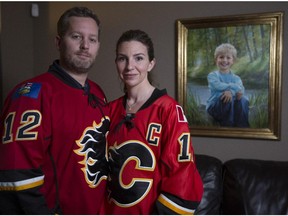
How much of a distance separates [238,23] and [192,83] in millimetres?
608

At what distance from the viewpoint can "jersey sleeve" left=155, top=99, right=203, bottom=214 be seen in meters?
1.20

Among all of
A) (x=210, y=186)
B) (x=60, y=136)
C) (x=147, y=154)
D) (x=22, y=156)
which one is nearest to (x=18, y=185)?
(x=22, y=156)

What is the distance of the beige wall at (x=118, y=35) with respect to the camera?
2.43 meters

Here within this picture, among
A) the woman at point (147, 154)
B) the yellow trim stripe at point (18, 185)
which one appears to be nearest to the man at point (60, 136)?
the yellow trim stripe at point (18, 185)

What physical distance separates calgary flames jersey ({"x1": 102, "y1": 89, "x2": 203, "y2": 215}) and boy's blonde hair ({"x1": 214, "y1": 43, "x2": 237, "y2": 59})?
135cm

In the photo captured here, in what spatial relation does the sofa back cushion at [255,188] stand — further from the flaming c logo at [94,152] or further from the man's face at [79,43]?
the man's face at [79,43]

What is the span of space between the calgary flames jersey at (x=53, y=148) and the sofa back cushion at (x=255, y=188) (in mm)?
1039

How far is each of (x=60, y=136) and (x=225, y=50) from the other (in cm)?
171

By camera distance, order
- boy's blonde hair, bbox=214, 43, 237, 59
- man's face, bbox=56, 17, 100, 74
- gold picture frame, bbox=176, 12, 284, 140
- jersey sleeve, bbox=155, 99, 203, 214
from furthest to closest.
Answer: boy's blonde hair, bbox=214, 43, 237, 59, gold picture frame, bbox=176, 12, 284, 140, man's face, bbox=56, 17, 100, 74, jersey sleeve, bbox=155, 99, 203, 214

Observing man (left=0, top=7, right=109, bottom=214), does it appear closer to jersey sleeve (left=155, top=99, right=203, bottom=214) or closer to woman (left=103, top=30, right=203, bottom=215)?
woman (left=103, top=30, right=203, bottom=215)

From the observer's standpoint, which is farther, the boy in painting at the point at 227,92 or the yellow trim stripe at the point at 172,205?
the boy in painting at the point at 227,92

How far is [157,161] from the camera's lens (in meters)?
1.26

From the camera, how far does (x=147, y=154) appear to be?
1.25 m

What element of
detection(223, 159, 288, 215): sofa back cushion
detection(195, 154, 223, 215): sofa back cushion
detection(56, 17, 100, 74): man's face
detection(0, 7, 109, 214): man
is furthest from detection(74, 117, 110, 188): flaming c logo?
detection(223, 159, 288, 215): sofa back cushion
